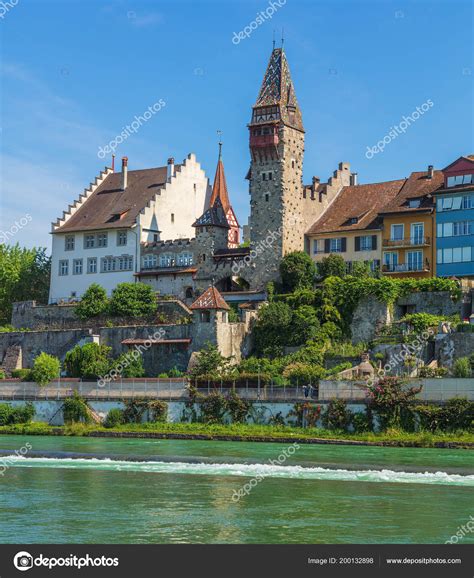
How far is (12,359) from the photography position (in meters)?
82.7

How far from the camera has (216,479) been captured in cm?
4253

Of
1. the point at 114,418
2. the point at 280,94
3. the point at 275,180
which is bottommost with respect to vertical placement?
the point at 114,418

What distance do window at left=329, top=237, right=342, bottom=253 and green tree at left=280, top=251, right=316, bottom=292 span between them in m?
2.98

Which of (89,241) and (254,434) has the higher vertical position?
(89,241)

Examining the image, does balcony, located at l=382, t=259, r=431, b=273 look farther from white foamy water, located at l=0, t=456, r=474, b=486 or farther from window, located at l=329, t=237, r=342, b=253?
white foamy water, located at l=0, t=456, r=474, b=486

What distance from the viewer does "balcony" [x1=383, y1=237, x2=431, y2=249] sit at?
76.8 metres

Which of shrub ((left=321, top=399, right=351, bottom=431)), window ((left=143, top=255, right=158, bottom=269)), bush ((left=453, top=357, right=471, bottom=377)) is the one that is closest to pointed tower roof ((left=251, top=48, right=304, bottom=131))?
window ((left=143, top=255, right=158, bottom=269))

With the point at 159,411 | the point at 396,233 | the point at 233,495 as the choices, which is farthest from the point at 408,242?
the point at 233,495

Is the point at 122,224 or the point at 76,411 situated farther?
the point at 122,224

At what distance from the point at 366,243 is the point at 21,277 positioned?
32.3 metres

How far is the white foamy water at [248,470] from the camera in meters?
41.8

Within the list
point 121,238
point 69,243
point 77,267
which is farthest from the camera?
point 69,243

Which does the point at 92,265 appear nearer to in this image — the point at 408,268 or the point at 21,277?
the point at 21,277

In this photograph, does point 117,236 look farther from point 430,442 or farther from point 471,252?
point 430,442
